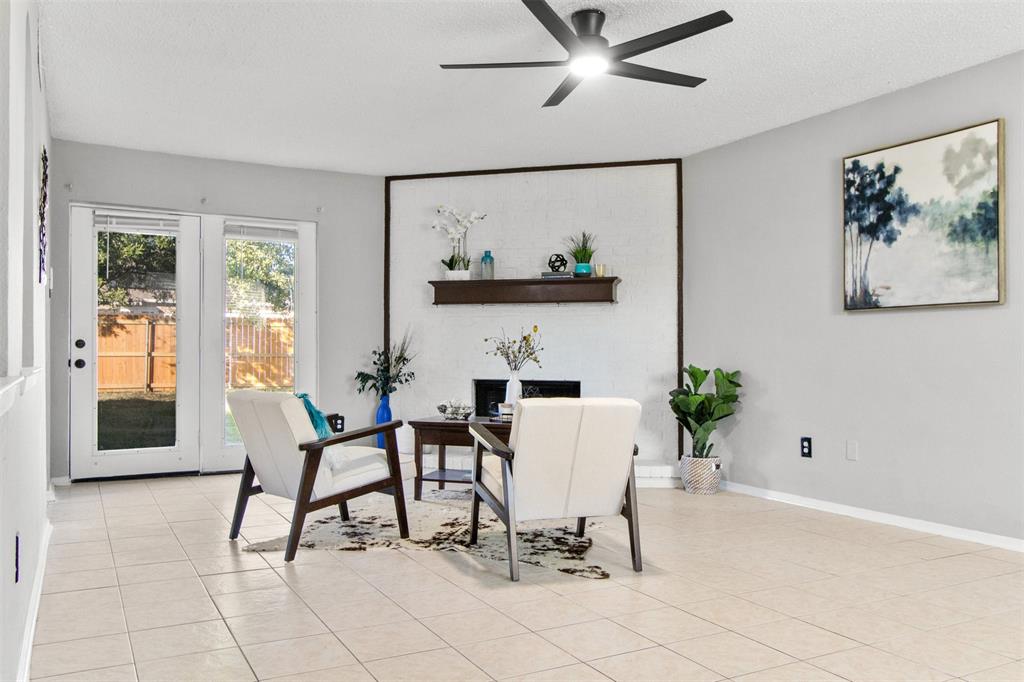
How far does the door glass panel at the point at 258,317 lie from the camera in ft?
21.1

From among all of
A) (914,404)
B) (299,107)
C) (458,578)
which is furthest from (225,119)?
(914,404)

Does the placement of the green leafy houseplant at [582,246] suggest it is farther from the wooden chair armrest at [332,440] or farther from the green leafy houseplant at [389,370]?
the wooden chair armrest at [332,440]

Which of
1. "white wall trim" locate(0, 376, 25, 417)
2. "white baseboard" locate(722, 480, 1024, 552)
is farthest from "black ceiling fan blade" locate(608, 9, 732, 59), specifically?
"white baseboard" locate(722, 480, 1024, 552)

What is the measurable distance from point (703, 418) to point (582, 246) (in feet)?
5.77

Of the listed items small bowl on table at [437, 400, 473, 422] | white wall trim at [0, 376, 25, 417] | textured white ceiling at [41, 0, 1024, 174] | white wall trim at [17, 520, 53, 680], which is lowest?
white wall trim at [17, 520, 53, 680]

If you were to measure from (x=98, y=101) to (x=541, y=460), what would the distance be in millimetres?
3675

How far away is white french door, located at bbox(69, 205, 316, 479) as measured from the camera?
5895 millimetres

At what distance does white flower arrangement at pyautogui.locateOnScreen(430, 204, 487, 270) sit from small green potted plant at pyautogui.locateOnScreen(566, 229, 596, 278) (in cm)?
82

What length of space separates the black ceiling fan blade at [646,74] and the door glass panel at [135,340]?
405 cm

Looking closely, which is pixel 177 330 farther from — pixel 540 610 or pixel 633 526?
pixel 540 610

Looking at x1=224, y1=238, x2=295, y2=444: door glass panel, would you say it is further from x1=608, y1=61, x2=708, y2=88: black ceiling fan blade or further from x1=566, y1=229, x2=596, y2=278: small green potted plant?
x1=608, y1=61, x2=708, y2=88: black ceiling fan blade

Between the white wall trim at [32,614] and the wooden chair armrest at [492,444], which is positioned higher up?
the wooden chair armrest at [492,444]

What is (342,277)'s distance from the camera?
22.5ft

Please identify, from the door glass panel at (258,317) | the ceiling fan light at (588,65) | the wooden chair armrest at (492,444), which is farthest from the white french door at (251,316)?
the ceiling fan light at (588,65)
